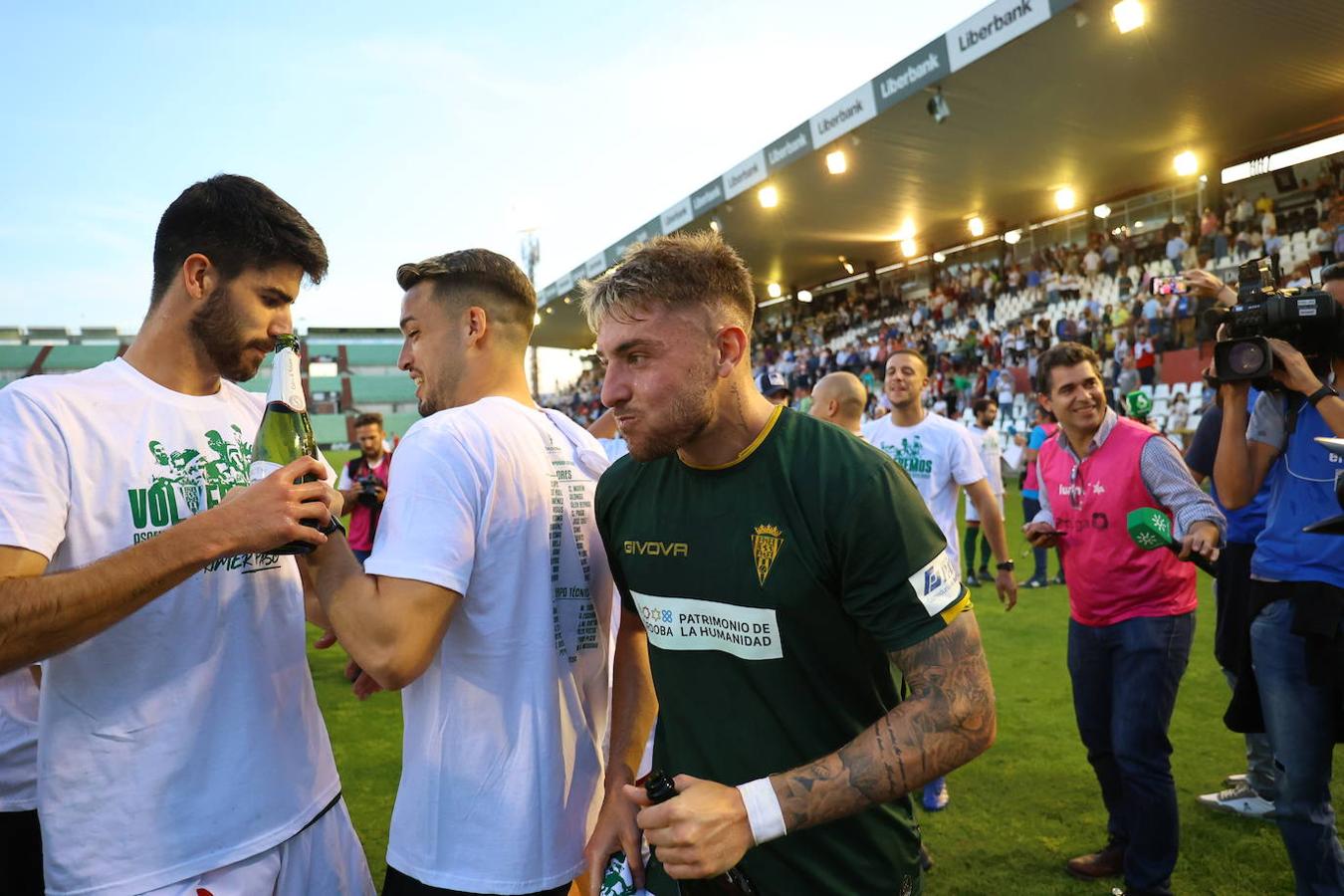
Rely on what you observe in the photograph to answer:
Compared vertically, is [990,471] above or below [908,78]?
below

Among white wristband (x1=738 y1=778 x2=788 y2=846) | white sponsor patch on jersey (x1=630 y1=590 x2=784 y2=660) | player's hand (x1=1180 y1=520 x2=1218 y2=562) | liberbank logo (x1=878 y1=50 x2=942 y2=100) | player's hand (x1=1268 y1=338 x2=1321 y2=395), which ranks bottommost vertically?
white wristband (x1=738 y1=778 x2=788 y2=846)

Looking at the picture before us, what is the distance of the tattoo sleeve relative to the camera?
1.49m

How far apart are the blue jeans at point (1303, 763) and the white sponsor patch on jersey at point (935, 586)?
7.04 feet

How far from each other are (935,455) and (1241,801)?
2395 millimetres

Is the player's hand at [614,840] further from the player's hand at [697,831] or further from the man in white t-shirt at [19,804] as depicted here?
the man in white t-shirt at [19,804]

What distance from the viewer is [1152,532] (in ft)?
10.6

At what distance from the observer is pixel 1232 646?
407 cm

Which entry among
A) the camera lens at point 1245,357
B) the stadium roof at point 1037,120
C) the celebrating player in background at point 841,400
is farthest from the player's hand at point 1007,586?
the stadium roof at point 1037,120

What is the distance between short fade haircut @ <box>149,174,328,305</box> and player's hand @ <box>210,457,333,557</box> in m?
0.62

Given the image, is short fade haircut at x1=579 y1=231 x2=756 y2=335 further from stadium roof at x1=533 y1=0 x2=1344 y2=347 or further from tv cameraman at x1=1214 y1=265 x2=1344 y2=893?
stadium roof at x1=533 y1=0 x2=1344 y2=347

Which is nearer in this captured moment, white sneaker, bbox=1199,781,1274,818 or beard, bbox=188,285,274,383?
beard, bbox=188,285,274,383

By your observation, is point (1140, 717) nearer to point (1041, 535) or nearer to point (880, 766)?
point (1041, 535)

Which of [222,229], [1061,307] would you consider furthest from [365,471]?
[1061,307]

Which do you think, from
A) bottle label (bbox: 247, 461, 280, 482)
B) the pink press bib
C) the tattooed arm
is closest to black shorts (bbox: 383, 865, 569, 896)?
the tattooed arm
